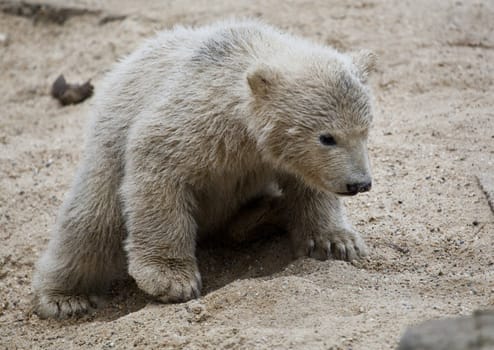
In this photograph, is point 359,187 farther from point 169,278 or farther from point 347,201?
point 347,201

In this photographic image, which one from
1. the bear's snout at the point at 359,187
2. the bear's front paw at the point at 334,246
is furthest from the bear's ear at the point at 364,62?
the bear's front paw at the point at 334,246

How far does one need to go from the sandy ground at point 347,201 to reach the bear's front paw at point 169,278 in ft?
0.45

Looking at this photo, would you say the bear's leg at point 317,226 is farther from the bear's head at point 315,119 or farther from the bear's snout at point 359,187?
the bear's snout at point 359,187

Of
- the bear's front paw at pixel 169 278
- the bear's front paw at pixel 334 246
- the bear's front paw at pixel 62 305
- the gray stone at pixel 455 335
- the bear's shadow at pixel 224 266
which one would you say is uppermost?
the gray stone at pixel 455 335

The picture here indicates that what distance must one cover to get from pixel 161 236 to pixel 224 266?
87cm

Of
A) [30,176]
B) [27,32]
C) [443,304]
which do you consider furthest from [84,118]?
[443,304]

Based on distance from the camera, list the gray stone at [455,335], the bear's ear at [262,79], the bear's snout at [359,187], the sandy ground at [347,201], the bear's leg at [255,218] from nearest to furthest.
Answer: the gray stone at [455,335], the sandy ground at [347,201], the bear's snout at [359,187], the bear's ear at [262,79], the bear's leg at [255,218]

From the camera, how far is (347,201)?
680cm

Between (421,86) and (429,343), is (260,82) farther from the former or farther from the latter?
(421,86)

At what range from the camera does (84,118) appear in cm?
913

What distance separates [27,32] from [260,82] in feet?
22.7

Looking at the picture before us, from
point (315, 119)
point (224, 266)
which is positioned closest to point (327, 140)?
point (315, 119)

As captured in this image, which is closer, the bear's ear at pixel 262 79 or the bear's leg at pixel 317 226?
the bear's ear at pixel 262 79

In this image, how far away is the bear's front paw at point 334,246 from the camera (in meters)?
5.81
